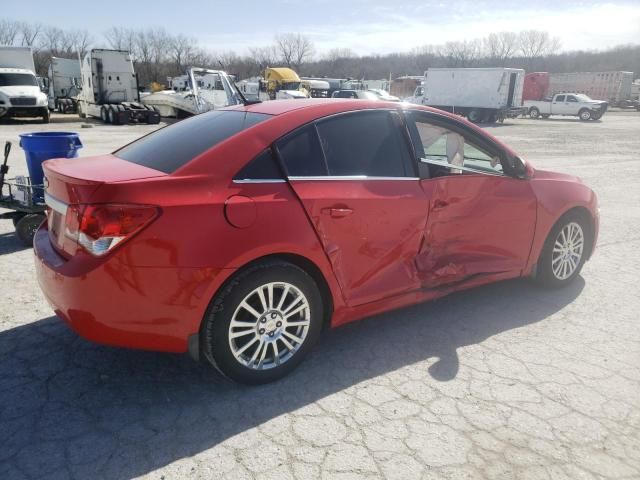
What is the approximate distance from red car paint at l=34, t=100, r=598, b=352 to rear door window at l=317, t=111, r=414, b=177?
0.09 meters

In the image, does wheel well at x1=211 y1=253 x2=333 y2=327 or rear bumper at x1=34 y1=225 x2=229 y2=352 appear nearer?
rear bumper at x1=34 y1=225 x2=229 y2=352

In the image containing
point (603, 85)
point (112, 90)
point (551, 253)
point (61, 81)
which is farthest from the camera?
point (603, 85)

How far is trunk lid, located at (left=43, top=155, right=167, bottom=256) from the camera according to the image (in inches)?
103

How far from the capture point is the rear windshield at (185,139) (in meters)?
2.95

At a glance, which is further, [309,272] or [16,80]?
[16,80]

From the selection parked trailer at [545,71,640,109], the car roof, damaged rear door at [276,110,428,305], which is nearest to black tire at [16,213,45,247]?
the car roof

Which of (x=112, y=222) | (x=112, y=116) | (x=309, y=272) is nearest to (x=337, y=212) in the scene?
(x=309, y=272)

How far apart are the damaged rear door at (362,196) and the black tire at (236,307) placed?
0.25 meters

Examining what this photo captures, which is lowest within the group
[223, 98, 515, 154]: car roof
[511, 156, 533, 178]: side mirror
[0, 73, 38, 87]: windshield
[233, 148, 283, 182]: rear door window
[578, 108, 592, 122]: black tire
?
[578, 108, 592, 122]: black tire

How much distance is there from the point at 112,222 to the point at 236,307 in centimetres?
78

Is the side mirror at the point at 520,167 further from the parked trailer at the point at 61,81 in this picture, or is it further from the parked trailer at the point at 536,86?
the parked trailer at the point at 536,86

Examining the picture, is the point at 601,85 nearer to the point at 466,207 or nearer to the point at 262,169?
the point at 466,207

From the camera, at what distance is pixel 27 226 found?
217 inches

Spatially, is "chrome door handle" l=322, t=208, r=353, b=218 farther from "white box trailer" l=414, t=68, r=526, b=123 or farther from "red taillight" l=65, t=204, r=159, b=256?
"white box trailer" l=414, t=68, r=526, b=123
